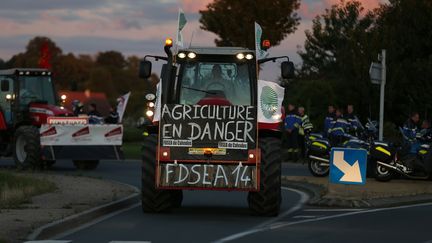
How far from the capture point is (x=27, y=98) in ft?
104

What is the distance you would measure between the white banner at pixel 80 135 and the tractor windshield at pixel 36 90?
7.00 ft

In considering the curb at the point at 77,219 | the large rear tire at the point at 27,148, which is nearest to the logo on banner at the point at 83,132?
the large rear tire at the point at 27,148

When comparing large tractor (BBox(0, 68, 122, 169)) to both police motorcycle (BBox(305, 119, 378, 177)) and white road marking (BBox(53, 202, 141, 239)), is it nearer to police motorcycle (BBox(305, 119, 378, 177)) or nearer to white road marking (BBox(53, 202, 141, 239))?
police motorcycle (BBox(305, 119, 378, 177))

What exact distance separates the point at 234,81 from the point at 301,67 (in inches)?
1402

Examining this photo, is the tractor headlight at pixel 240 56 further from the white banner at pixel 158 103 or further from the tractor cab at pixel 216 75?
the white banner at pixel 158 103

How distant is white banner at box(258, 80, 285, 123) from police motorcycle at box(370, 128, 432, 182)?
8037mm

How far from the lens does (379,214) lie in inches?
714

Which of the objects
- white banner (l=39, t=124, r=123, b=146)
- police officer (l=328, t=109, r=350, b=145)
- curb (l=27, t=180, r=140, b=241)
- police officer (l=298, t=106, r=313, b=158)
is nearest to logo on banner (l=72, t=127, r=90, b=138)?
white banner (l=39, t=124, r=123, b=146)

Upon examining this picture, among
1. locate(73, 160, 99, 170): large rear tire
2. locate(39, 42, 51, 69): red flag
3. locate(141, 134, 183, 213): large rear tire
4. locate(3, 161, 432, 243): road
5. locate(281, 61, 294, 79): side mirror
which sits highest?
locate(39, 42, 51, 69): red flag

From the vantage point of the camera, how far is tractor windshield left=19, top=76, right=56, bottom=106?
31516 millimetres

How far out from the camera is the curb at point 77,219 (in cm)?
1426

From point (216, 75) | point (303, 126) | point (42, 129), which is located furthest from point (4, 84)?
point (216, 75)

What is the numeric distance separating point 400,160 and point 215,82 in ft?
28.7

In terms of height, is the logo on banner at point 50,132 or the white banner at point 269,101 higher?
the white banner at point 269,101
